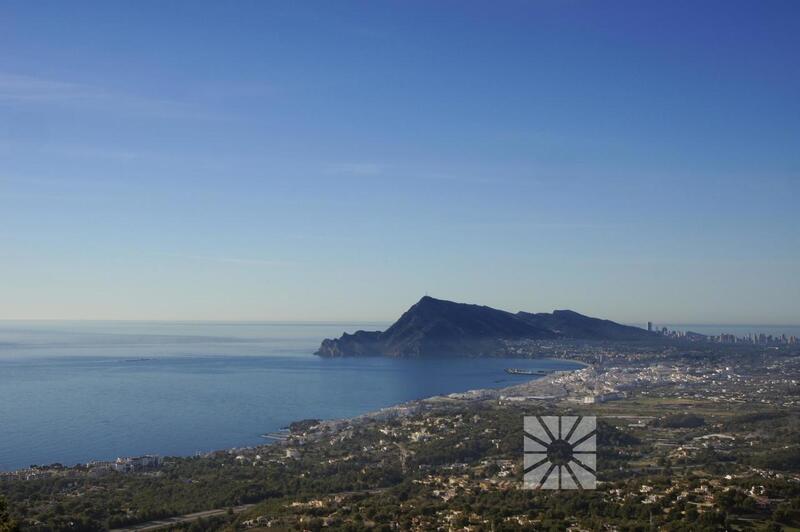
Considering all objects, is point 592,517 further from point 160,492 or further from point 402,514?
point 160,492

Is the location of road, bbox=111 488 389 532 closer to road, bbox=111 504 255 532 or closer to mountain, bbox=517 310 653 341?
road, bbox=111 504 255 532

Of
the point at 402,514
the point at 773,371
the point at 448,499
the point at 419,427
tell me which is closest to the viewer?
the point at 402,514

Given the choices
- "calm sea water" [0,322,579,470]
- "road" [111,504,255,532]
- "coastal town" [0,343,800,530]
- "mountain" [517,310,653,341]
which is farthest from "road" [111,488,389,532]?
"mountain" [517,310,653,341]

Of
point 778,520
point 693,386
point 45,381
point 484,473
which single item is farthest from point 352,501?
point 45,381

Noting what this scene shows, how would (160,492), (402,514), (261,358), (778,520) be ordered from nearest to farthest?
1. (778,520)
2. (402,514)
3. (160,492)
4. (261,358)

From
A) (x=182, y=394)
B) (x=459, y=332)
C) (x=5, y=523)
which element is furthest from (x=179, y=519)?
(x=459, y=332)

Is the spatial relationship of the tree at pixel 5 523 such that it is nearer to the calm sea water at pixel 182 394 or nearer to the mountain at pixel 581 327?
the calm sea water at pixel 182 394
